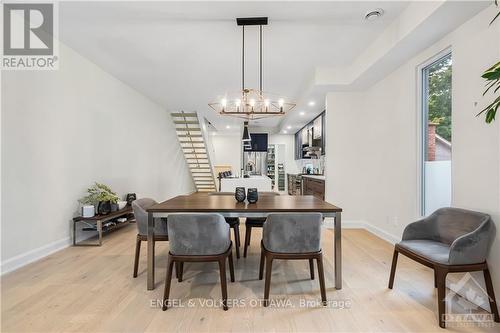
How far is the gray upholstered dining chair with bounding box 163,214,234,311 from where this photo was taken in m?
1.88

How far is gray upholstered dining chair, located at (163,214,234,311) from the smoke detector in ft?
8.48

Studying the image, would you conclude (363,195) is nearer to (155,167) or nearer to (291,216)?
(291,216)

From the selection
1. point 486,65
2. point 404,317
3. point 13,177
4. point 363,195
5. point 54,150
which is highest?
point 486,65

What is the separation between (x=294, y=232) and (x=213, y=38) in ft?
8.42

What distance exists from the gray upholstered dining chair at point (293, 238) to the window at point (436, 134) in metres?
1.69

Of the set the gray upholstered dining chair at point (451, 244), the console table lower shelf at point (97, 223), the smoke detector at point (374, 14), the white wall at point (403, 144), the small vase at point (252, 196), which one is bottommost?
the console table lower shelf at point (97, 223)

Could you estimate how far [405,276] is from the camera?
250cm

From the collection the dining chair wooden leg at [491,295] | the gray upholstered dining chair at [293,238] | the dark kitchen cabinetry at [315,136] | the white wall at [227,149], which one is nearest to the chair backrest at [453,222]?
the dining chair wooden leg at [491,295]

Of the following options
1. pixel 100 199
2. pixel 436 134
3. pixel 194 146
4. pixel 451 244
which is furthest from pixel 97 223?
pixel 194 146

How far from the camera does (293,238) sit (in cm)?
196

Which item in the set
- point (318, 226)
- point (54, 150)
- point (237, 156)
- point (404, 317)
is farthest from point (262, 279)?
point (237, 156)

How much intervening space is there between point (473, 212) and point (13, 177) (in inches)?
171

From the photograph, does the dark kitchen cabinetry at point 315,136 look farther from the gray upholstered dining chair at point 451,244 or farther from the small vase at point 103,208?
the small vase at point 103,208

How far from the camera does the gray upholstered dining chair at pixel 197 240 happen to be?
6.17 feet
